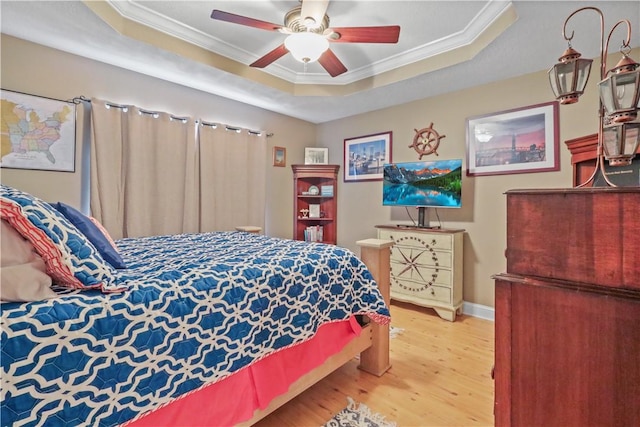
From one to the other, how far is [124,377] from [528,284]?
4.13ft

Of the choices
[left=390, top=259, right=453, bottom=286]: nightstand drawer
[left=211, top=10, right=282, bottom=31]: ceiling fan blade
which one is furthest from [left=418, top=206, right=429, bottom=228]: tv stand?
[left=211, top=10, right=282, bottom=31]: ceiling fan blade

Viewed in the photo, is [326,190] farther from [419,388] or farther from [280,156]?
[419,388]

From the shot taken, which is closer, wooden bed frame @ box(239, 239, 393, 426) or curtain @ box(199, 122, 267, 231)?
wooden bed frame @ box(239, 239, 393, 426)

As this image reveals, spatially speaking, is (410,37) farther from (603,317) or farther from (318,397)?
(318,397)

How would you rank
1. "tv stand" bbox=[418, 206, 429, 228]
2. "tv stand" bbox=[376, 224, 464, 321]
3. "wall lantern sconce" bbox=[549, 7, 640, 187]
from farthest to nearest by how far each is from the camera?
"tv stand" bbox=[418, 206, 429, 228], "tv stand" bbox=[376, 224, 464, 321], "wall lantern sconce" bbox=[549, 7, 640, 187]

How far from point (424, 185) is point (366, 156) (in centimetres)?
112

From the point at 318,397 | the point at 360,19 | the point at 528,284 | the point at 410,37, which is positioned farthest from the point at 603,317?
the point at 410,37

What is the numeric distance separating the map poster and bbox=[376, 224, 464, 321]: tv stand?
10.6 ft

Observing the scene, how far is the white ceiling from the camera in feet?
6.99

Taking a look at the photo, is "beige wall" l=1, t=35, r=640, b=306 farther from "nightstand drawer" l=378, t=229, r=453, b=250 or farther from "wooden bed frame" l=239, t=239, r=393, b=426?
"wooden bed frame" l=239, t=239, r=393, b=426

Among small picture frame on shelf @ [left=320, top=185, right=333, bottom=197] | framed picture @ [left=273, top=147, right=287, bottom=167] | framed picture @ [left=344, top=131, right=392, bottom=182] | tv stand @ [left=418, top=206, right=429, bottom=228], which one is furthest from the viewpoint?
small picture frame on shelf @ [left=320, top=185, right=333, bottom=197]

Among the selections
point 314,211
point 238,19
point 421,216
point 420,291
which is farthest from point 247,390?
point 314,211

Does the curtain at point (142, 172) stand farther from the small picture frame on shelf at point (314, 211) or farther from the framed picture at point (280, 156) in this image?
the small picture frame on shelf at point (314, 211)

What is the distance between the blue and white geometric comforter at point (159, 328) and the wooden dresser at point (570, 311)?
97cm
